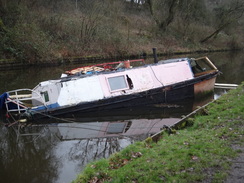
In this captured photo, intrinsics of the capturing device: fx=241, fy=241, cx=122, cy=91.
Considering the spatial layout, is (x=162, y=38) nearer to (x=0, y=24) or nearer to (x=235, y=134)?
(x=0, y=24)

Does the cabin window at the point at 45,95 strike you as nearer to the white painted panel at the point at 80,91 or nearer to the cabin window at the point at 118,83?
the white painted panel at the point at 80,91

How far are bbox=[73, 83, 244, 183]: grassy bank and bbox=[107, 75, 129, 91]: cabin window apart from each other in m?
5.04

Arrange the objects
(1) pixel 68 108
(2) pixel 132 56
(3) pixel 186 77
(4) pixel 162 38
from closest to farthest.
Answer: (1) pixel 68 108
(3) pixel 186 77
(2) pixel 132 56
(4) pixel 162 38

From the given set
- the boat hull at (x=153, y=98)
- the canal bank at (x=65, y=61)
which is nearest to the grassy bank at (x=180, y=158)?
the boat hull at (x=153, y=98)

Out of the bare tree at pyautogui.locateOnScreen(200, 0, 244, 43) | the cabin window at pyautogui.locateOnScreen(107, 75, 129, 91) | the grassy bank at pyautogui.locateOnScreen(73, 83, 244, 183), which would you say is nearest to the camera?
the grassy bank at pyautogui.locateOnScreen(73, 83, 244, 183)

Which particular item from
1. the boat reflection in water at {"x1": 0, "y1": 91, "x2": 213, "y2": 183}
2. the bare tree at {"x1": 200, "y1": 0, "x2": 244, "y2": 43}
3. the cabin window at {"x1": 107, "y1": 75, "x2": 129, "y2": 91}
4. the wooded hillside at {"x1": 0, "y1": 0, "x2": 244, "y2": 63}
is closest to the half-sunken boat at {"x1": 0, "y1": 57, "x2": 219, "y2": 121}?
the cabin window at {"x1": 107, "y1": 75, "x2": 129, "y2": 91}

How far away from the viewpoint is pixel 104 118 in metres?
10.3

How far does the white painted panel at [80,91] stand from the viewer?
405 inches

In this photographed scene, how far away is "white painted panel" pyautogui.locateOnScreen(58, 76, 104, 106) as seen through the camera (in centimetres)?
1030

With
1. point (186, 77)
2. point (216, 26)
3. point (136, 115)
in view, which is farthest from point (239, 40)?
point (136, 115)

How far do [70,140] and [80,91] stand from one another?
10.1 feet

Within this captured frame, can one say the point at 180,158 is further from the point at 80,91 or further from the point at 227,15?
the point at 227,15

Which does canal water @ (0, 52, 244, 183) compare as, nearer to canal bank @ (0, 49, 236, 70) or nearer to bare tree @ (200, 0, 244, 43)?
canal bank @ (0, 49, 236, 70)

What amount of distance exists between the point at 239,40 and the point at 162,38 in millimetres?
16047
